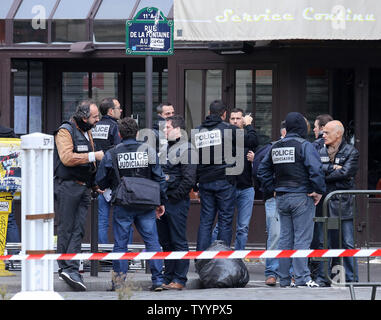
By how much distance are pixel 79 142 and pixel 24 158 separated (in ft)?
7.85

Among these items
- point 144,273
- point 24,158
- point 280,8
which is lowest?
point 144,273

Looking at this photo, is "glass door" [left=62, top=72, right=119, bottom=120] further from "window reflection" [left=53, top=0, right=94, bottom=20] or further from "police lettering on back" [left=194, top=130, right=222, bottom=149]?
"police lettering on back" [left=194, top=130, right=222, bottom=149]

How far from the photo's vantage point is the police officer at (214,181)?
11914 millimetres

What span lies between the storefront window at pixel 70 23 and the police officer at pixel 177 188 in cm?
454

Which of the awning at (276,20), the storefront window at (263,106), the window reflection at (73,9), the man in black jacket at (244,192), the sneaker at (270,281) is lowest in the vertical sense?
the sneaker at (270,281)

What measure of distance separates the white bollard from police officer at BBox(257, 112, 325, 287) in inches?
130

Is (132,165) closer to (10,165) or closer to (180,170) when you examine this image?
(180,170)

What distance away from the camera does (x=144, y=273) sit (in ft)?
41.2

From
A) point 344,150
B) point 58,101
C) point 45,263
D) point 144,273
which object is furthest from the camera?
point 58,101

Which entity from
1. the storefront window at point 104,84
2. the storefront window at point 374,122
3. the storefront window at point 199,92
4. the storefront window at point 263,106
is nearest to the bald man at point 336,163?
the storefront window at point 263,106

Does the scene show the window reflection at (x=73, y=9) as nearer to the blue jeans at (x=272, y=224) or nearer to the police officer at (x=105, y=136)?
the police officer at (x=105, y=136)

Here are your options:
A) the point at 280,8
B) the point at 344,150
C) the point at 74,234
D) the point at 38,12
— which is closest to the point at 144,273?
the point at 74,234
